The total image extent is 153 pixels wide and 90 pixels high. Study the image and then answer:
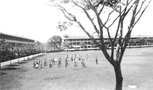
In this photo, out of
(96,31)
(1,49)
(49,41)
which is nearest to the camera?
(96,31)

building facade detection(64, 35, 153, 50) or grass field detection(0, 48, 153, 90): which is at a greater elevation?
building facade detection(64, 35, 153, 50)

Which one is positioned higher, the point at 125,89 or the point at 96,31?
the point at 96,31

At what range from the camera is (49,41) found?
392ft

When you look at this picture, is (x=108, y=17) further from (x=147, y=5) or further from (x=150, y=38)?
(x=150, y=38)

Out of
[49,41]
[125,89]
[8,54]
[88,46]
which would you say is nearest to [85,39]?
[88,46]

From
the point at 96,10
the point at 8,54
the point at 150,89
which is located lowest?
the point at 150,89

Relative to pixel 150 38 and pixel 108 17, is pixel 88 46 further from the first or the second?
pixel 108 17

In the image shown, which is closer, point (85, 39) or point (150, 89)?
point (150, 89)

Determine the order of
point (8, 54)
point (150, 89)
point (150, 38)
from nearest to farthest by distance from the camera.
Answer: point (150, 89)
point (8, 54)
point (150, 38)

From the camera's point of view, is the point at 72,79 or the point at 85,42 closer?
the point at 72,79

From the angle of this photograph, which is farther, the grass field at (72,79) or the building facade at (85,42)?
the building facade at (85,42)

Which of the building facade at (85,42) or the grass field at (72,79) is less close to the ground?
the building facade at (85,42)

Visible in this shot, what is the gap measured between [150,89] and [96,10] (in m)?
9.38

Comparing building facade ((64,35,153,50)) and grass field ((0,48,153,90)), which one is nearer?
grass field ((0,48,153,90))
